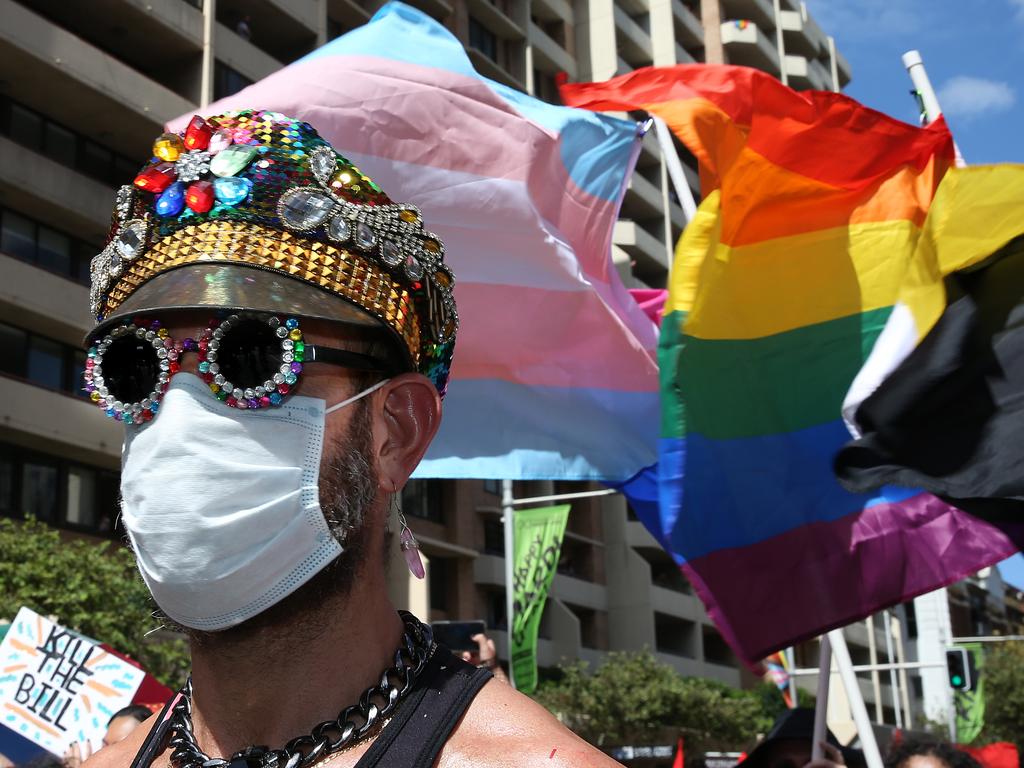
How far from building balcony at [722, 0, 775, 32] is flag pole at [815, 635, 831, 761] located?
56.8m

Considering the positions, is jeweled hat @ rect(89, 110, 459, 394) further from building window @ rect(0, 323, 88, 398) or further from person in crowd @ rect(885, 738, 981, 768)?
building window @ rect(0, 323, 88, 398)

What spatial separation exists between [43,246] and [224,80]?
20.2 feet

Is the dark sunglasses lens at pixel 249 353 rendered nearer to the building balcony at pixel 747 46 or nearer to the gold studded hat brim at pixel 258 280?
the gold studded hat brim at pixel 258 280

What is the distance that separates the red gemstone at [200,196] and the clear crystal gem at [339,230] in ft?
0.62

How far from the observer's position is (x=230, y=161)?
2.20m

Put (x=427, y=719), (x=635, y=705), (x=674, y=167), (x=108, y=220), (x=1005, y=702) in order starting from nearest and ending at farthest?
(x=427, y=719), (x=674, y=167), (x=108, y=220), (x=635, y=705), (x=1005, y=702)

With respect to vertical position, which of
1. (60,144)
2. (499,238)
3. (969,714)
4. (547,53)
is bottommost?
(969,714)

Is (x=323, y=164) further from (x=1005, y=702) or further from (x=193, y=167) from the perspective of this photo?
(x=1005, y=702)

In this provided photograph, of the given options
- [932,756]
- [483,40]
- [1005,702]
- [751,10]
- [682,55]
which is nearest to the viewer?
[932,756]

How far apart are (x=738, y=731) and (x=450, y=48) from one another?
34764 millimetres

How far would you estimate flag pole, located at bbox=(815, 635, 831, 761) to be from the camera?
652 cm

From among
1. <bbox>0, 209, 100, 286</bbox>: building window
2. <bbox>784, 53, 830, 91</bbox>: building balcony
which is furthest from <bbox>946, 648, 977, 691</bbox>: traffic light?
<bbox>784, 53, 830, 91</bbox>: building balcony

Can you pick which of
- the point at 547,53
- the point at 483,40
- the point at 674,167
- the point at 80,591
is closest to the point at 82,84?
the point at 80,591

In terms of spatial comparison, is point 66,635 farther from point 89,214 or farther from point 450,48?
point 89,214
